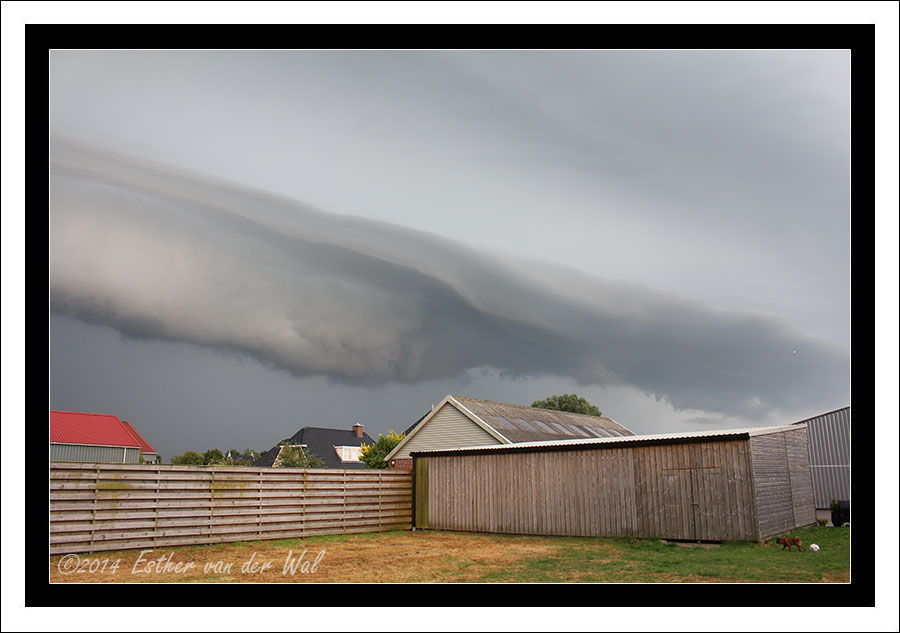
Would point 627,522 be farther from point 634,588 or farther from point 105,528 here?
point 105,528

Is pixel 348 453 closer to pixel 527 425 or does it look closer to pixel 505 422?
pixel 527 425

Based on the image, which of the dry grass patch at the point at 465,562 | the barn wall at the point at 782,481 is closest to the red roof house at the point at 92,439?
the dry grass patch at the point at 465,562

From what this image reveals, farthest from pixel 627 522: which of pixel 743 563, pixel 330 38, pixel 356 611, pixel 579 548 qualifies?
pixel 330 38

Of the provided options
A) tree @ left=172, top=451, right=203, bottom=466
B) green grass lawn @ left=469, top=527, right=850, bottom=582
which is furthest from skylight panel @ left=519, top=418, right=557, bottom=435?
tree @ left=172, top=451, right=203, bottom=466

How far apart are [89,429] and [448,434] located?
67.4 ft

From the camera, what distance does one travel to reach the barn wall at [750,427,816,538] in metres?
13.9

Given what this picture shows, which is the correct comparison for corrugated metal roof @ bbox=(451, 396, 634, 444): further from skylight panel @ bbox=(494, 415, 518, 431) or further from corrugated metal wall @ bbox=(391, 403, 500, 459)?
corrugated metal wall @ bbox=(391, 403, 500, 459)

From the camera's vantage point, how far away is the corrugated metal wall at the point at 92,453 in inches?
1222

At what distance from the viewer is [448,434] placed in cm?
2498

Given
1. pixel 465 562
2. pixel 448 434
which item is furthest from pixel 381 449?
pixel 465 562

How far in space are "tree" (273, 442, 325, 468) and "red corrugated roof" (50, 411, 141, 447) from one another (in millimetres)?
8248

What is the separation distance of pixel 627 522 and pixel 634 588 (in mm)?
9525
